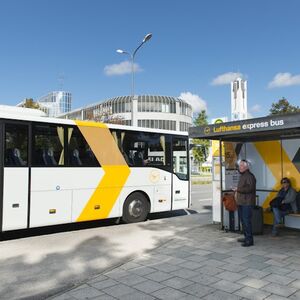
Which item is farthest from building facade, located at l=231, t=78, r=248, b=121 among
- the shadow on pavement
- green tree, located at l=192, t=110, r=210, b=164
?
green tree, located at l=192, t=110, r=210, b=164

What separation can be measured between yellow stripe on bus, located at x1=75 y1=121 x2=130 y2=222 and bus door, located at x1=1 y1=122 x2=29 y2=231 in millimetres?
1556

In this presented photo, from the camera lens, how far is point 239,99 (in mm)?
12164

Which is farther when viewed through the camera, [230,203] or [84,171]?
[84,171]

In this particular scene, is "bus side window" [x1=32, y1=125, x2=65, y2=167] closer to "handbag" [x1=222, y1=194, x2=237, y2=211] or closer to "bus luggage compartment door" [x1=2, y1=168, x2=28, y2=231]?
"bus luggage compartment door" [x1=2, y1=168, x2=28, y2=231]

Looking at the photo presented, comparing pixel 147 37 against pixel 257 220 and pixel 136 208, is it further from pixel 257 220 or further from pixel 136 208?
pixel 257 220

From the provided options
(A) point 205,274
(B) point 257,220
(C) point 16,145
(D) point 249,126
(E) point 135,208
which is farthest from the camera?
(E) point 135,208

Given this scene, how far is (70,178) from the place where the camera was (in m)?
9.06

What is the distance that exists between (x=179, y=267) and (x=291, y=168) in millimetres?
4492

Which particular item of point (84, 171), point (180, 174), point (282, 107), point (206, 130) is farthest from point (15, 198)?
point (282, 107)

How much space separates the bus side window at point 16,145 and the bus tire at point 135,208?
10.9 feet

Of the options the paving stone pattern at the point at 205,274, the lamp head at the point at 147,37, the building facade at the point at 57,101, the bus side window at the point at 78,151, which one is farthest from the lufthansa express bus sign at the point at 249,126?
the building facade at the point at 57,101

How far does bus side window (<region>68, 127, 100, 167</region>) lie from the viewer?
912 cm

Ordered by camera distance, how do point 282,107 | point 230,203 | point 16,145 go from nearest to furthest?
point 16,145 → point 230,203 → point 282,107

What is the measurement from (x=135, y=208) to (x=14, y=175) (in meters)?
3.82
